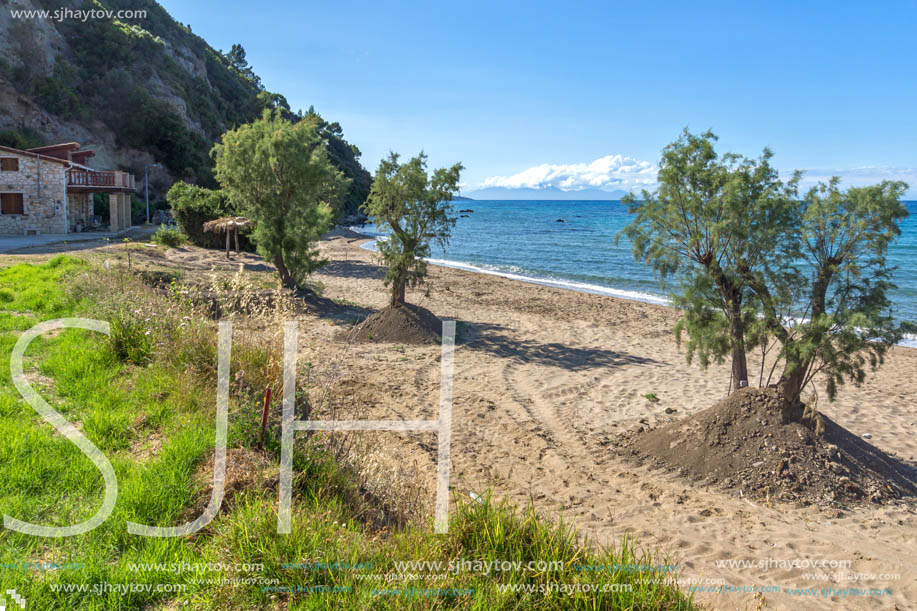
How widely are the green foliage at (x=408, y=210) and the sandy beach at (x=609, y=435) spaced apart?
2264 millimetres

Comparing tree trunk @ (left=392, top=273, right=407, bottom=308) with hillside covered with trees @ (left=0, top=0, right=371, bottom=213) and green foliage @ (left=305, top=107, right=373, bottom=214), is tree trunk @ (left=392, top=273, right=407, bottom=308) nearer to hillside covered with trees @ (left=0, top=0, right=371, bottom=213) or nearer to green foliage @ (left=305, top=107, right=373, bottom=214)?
hillside covered with trees @ (left=0, top=0, right=371, bottom=213)

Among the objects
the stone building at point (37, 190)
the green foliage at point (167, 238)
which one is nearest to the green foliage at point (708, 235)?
the green foliage at point (167, 238)

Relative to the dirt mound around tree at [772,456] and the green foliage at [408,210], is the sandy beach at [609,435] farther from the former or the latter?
the green foliage at [408,210]

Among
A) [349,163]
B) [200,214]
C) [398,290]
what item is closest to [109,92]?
[200,214]

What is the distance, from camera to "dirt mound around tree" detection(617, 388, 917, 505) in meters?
6.35

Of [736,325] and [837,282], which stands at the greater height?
[837,282]

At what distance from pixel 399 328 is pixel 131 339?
6995mm

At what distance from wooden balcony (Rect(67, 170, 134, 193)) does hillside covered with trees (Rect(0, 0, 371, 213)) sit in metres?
10.5

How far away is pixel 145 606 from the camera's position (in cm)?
300

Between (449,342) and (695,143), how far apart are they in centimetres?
686

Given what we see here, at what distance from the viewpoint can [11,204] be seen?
2836 centimetres

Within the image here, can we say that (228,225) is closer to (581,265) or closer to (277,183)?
(277,183)

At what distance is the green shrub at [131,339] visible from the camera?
6.65 meters

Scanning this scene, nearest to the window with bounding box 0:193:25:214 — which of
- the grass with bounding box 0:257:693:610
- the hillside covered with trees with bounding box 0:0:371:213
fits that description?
the hillside covered with trees with bounding box 0:0:371:213
